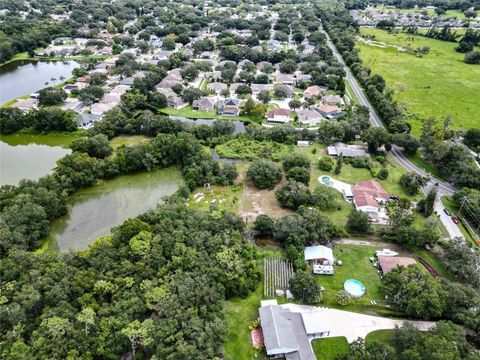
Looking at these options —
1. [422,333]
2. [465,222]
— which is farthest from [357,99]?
[422,333]

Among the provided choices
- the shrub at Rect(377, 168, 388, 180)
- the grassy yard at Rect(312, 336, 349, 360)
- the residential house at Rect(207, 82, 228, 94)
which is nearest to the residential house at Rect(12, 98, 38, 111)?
the residential house at Rect(207, 82, 228, 94)

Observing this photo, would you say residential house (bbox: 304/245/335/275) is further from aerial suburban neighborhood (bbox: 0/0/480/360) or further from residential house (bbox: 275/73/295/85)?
residential house (bbox: 275/73/295/85)

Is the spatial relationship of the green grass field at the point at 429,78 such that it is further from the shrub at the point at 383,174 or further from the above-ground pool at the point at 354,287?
the above-ground pool at the point at 354,287

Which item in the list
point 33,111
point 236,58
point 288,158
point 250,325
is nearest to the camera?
point 250,325

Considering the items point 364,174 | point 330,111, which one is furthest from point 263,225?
point 330,111

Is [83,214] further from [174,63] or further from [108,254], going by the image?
[174,63]

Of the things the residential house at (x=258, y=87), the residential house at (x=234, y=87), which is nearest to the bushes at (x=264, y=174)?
the residential house at (x=234, y=87)
